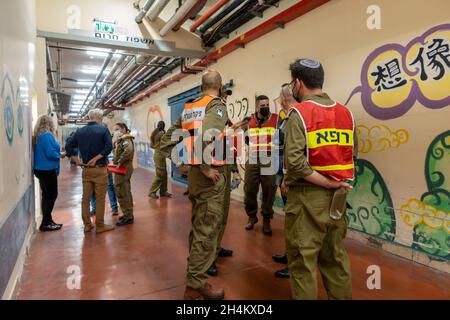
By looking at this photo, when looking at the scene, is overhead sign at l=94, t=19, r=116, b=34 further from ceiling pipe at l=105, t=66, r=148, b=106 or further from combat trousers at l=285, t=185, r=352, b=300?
combat trousers at l=285, t=185, r=352, b=300

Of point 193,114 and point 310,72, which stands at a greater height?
point 310,72

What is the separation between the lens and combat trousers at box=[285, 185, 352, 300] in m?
1.40

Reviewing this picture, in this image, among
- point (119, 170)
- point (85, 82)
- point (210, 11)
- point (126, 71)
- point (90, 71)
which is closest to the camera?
A: point (119, 170)

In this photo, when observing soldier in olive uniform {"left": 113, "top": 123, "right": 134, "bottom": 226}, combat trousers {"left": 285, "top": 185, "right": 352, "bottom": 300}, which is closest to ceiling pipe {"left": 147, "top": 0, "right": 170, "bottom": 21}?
soldier in olive uniform {"left": 113, "top": 123, "right": 134, "bottom": 226}

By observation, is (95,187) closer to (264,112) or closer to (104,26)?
(264,112)

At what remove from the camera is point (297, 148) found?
54.7 inches

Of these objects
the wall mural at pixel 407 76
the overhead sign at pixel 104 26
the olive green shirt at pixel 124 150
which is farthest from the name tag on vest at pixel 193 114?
the overhead sign at pixel 104 26

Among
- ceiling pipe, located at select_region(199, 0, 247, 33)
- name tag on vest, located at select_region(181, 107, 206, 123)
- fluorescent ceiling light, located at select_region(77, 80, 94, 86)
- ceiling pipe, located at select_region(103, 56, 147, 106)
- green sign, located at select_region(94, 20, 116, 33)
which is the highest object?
fluorescent ceiling light, located at select_region(77, 80, 94, 86)

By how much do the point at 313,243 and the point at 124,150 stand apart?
10.1 ft

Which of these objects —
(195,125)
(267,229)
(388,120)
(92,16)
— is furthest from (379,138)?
(92,16)

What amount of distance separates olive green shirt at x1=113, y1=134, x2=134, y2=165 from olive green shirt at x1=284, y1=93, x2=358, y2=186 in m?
2.88

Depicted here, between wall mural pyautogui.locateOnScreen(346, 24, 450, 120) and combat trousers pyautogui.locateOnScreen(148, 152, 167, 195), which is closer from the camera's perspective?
wall mural pyautogui.locateOnScreen(346, 24, 450, 120)

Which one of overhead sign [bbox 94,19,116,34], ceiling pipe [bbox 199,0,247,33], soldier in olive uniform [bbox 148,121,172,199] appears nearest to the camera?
ceiling pipe [bbox 199,0,247,33]

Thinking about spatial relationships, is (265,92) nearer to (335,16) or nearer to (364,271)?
(335,16)
